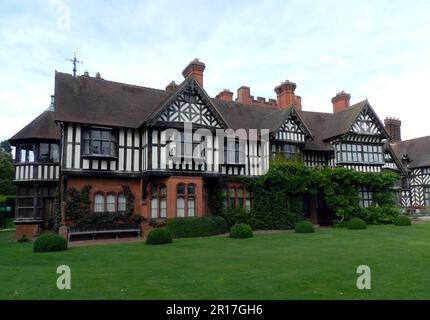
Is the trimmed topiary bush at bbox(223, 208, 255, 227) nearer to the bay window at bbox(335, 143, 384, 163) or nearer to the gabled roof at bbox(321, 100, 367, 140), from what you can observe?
the bay window at bbox(335, 143, 384, 163)

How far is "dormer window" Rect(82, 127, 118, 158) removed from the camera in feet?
74.4

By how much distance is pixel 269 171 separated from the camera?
2684cm

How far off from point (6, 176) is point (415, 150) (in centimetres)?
5586

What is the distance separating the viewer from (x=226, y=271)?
1074 centimetres

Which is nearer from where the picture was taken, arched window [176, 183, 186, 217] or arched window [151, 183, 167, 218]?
arched window [176, 183, 186, 217]

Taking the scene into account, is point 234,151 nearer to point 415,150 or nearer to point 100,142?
point 100,142

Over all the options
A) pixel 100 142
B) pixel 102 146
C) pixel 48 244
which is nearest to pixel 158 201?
pixel 102 146

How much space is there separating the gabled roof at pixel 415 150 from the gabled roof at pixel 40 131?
41.5 m

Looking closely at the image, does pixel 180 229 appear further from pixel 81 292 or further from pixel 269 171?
pixel 81 292

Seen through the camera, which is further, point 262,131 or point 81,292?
point 262,131

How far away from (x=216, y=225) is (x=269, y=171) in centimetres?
652

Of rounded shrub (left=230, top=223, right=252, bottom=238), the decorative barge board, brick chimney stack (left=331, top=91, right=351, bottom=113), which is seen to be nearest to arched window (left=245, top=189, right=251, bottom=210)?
rounded shrub (left=230, top=223, right=252, bottom=238)

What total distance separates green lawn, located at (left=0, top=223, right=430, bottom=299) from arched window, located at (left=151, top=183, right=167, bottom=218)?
625cm
